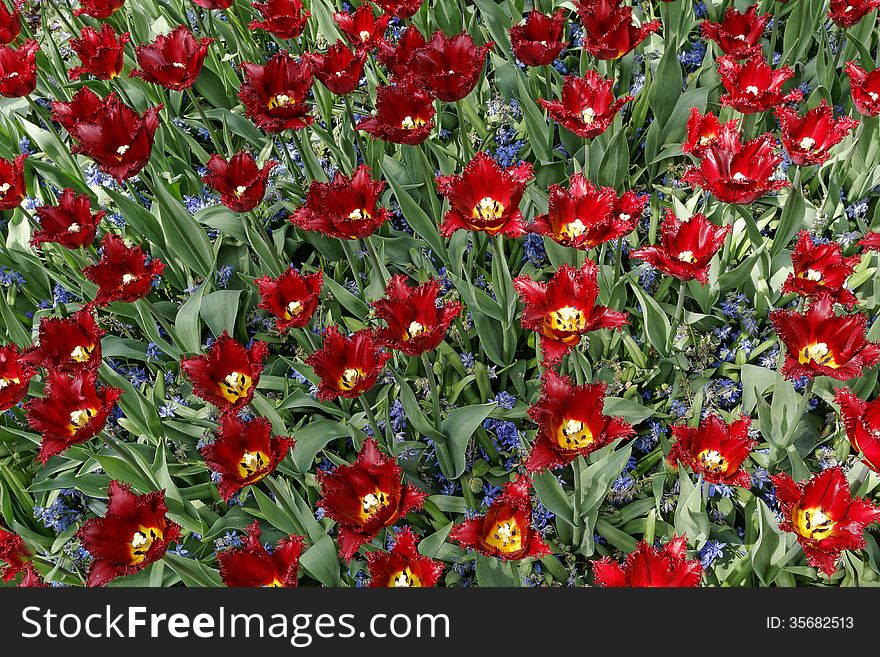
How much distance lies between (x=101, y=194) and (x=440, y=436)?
78.9 inches

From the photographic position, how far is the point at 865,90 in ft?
8.57

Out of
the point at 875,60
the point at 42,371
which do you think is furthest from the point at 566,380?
the point at 875,60

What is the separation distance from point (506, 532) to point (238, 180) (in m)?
1.46

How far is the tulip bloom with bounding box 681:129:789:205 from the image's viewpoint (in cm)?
223

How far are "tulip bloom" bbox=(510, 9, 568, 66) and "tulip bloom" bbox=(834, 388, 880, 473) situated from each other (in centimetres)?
142

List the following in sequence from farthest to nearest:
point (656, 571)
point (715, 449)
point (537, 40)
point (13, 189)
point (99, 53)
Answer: point (99, 53)
point (537, 40)
point (13, 189)
point (715, 449)
point (656, 571)

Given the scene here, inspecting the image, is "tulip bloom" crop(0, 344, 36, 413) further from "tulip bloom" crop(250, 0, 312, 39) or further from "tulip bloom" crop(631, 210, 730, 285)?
"tulip bloom" crop(631, 210, 730, 285)

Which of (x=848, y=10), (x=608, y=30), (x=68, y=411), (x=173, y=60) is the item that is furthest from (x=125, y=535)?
(x=848, y=10)

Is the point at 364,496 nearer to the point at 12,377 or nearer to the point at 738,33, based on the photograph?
the point at 12,377

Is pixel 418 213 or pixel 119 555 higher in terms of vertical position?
pixel 418 213

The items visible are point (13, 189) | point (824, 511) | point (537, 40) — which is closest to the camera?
point (824, 511)

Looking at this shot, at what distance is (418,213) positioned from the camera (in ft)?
9.36

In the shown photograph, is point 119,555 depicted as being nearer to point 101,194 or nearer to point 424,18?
point 101,194

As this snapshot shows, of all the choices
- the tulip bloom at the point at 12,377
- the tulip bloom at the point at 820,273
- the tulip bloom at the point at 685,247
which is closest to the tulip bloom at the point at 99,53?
the tulip bloom at the point at 12,377
